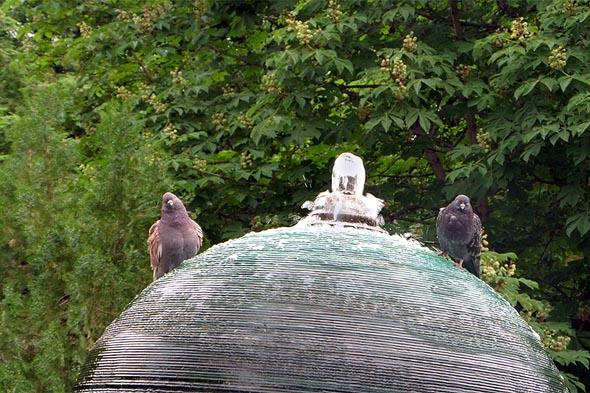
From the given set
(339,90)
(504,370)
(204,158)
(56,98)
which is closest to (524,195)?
(339,90)

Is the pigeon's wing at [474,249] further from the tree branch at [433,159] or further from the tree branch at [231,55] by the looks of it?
the tree branch at [231,55]

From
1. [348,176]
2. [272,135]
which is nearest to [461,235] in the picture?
[348,176]

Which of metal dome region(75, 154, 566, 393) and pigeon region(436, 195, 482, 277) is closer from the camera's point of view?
metal dome region(75, 154, 566, 393)

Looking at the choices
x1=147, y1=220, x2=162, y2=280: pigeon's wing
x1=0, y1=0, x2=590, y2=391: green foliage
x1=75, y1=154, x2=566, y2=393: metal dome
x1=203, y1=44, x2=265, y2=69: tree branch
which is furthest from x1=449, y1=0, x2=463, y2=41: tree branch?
x1=75, y1=154, x2=566, y2=393: metal dome

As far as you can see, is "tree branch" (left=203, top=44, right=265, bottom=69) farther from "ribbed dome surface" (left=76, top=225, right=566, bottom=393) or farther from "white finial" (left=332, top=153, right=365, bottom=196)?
"ribbed dome surface" (left=76, top=225, right=566, bottom=393)

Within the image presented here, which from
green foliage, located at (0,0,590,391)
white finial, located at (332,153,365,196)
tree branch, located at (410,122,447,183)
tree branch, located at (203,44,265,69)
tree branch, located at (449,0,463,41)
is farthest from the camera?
tree branch, located at (203,44,265,69)

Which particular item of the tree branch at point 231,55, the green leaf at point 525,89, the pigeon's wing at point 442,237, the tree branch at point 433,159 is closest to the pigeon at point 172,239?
the pigeon's wing at point 442,237

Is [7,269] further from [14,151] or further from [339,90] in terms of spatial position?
[339,90]

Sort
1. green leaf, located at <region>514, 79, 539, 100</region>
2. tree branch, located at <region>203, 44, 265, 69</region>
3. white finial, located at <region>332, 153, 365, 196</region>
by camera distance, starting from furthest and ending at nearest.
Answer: tree branch, located at <region>203, 44, 265, 69</region> < green leaf, located at <region>514, 79, 539, 100</region> < white finial, located at <region>332, 153, 365, 196</region>

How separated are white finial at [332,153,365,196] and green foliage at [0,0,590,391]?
4.72m

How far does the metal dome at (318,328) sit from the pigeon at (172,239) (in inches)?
70.1

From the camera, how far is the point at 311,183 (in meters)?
12.2

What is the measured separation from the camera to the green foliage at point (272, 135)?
9.16 metres

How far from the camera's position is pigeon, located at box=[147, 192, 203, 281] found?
575 cm
